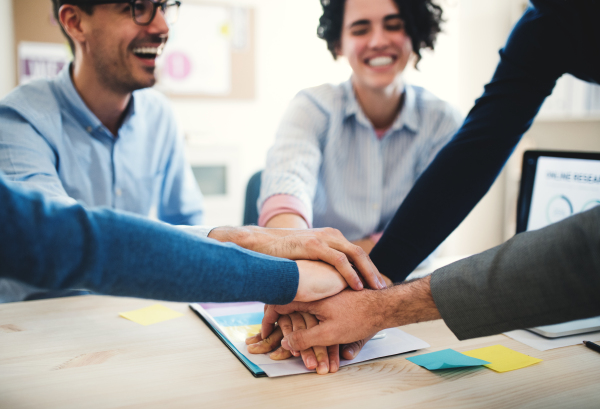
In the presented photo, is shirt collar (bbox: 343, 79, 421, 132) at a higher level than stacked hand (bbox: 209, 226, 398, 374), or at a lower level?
higher

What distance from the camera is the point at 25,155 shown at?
1312mm

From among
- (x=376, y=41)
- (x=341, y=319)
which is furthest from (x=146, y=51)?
(x=341, y=319)

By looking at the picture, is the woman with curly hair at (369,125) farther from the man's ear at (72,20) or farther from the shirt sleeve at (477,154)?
the man's ear at (72,20)

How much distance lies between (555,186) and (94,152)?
1427 millimetres

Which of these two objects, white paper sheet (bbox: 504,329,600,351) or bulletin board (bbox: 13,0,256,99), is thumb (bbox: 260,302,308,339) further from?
bulletin board (bbox: 13,0,256,99)

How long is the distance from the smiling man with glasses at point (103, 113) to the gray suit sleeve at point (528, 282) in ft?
3.94

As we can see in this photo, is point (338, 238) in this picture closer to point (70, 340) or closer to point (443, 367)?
point (443, 367)

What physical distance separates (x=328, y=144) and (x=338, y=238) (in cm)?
72

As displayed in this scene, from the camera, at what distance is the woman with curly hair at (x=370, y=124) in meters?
1.60

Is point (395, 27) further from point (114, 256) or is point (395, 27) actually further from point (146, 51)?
point (114, 256)

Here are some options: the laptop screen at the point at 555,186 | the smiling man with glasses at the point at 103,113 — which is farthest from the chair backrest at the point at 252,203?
the laptop screen at the point at 555,186

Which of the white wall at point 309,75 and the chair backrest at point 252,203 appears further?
the white wall at point 309,75

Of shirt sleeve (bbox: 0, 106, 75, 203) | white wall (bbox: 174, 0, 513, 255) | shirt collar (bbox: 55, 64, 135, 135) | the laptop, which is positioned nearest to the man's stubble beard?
shirt collar (bbox: 55, 64, 135, 135)

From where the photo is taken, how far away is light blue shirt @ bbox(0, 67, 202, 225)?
1334 millimetres
